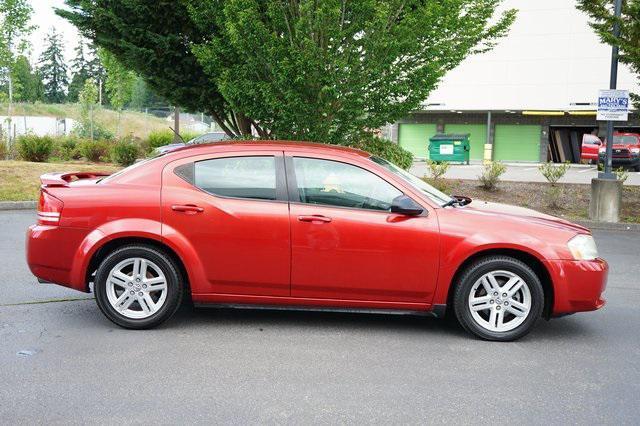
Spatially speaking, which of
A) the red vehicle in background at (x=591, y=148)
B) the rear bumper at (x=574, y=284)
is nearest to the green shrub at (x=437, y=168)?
the rear bumper at (x=574, y=284)

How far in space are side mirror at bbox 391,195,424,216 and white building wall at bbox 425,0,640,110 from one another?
124 feet

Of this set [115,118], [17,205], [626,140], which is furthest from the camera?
[115,118]

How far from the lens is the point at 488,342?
205 inches

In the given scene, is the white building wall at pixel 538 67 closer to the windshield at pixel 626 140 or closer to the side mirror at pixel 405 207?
the windshield at pixel 626 140

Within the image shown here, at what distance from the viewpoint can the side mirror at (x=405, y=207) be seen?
5.16m

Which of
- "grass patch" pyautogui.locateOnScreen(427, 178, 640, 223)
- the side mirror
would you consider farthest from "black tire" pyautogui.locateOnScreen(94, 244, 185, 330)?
"grass patch" pyautogui.locateOnScreen(427, 178, 640, 223)

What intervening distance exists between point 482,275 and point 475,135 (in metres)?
40.7

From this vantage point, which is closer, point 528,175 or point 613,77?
point 613,77

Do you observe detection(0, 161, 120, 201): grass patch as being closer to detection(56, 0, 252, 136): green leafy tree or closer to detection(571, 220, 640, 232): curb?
detection(56, 0, 252, 136): green leafy tree

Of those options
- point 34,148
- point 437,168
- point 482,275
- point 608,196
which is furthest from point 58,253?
point 34,148

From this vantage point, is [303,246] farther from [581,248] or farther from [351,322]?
[581,248]

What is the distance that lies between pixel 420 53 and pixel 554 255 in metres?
7.36

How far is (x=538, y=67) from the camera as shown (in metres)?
41.3

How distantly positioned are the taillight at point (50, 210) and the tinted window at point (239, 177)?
1147mm
